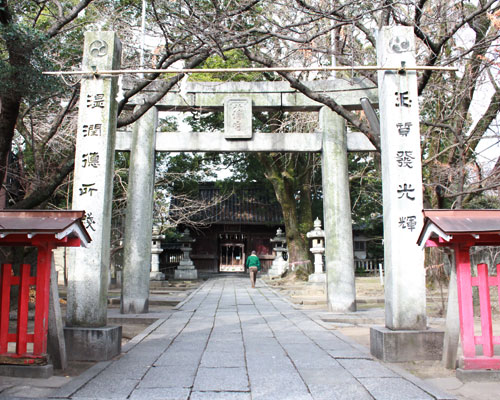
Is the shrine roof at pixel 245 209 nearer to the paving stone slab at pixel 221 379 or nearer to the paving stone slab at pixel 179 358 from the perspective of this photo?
the paving stone slab at pixel 179 358

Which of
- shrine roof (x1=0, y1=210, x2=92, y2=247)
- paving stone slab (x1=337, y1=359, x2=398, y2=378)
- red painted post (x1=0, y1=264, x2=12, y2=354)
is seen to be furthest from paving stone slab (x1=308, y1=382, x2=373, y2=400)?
red painted post (x1=0, y1=264, x2=12, y2=354)

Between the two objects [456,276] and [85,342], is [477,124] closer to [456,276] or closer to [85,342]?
[456,276]

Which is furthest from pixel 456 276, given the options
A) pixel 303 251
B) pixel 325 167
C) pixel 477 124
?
pixel 303 251

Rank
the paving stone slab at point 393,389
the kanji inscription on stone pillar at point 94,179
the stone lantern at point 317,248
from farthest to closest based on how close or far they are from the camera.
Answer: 1. the stone lantern at point 317,248
2. the kanji inscription on stone pillar at point 94,179
3. the paving stone slab at point 393,389

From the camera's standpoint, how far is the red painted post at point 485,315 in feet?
14.3

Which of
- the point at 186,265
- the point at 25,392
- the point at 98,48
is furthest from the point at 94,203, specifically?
the point at 186,265

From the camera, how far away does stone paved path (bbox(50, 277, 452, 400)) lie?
3.82m

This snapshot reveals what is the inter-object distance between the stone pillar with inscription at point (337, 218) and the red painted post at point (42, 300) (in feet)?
20.4

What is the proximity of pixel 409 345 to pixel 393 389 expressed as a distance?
1225 millimetres

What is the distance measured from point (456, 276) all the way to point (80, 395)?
13.2 feet

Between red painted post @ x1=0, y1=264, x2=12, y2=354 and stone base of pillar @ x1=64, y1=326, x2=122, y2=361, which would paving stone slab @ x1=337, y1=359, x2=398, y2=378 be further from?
red painted post @ x1=0, y1=264, x2=12, y2=354

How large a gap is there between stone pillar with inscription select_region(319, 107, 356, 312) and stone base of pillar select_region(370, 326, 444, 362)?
4.15 meters

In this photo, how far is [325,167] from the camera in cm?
968

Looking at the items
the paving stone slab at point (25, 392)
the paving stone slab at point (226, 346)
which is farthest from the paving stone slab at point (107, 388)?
the paving stone slab at point (226, 346)
